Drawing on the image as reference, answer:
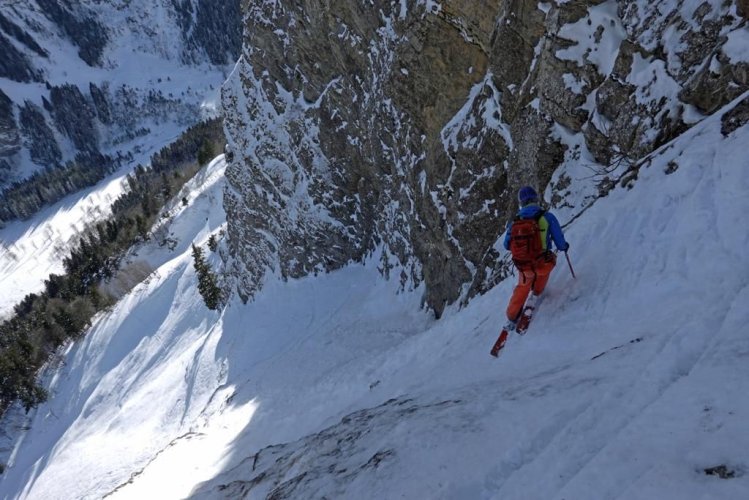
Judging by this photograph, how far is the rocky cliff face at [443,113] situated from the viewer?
349 inches

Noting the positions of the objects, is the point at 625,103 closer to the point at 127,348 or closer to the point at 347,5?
the point at 347,5

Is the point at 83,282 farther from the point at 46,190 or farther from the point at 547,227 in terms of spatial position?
the point at 46,190

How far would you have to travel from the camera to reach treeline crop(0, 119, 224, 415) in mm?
65312

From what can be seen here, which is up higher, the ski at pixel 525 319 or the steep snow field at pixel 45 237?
the steep snow field at pixel 45 237

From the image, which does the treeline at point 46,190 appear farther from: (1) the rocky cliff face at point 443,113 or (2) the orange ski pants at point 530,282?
(2) the orange ski pants at point 530,282

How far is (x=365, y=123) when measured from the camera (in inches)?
1080

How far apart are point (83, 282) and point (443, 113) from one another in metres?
100

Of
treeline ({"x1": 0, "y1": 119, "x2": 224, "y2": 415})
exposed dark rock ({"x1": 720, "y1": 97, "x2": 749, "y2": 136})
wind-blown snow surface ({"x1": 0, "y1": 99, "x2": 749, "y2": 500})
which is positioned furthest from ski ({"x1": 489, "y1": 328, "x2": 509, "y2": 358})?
treeline ({"x1": 0, "y1": 119, "x2": 224, "y2": 415})

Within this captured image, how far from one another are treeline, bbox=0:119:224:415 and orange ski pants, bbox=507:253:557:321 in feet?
232

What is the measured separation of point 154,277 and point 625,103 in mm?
67060

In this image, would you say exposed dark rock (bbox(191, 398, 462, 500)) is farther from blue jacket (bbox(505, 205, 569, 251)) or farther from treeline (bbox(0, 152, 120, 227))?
treeline (bbox(0, 152, 120, 227))

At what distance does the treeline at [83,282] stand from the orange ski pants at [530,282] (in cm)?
7069

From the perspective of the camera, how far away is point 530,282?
745 cm

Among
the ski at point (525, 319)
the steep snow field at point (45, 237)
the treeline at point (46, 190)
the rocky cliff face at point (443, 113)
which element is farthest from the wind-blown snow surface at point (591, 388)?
the treeline at point (46, 190)
